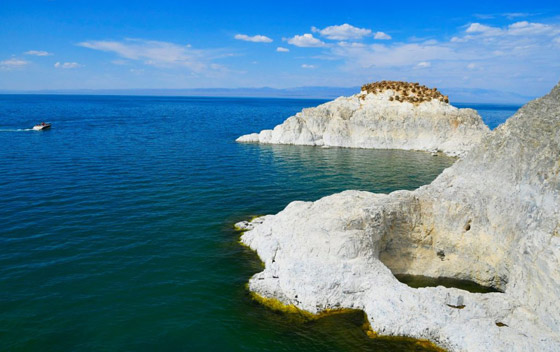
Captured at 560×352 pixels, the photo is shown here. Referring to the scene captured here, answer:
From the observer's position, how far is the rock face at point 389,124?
228 feet

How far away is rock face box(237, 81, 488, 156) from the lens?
6950 centimetres

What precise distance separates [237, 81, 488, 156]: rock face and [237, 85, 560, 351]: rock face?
4898 cm

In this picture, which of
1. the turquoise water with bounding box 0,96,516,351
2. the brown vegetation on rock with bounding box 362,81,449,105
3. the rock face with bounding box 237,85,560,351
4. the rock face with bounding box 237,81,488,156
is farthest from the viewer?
the brown vegetation on rock with bounding box 362,81,449,105

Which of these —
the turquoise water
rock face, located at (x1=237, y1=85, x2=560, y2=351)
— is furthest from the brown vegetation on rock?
rock face, located at (x1=237, y1=85, x2=560, y2=351)

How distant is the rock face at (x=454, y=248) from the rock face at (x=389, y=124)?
49.0 metres

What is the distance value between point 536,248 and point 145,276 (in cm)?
2032

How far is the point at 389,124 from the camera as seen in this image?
72.1 m

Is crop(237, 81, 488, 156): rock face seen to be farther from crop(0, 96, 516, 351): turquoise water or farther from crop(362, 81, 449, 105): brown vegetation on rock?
crop(0, 96, 516, 351): turquoise water

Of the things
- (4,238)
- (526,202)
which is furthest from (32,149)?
(526,202)

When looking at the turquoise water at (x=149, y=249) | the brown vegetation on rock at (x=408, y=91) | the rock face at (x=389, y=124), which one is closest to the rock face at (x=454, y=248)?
the turquoise water at (x=149, y=249)

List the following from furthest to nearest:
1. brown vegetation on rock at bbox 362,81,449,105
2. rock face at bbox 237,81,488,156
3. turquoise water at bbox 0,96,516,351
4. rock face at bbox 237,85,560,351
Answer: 1. brown vegetation on rock at bbox 362,81,449,105
2. rock face at bbox 237,81,488,156
3. turquoise water at bbox 0,96,516,351
4. rock face at bbox 237,85,560,351

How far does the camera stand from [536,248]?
1573 cm

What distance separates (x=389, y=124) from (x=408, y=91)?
1045 centimetres

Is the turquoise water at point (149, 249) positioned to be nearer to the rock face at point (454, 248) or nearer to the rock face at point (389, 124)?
the rock face at point (454, 248)
